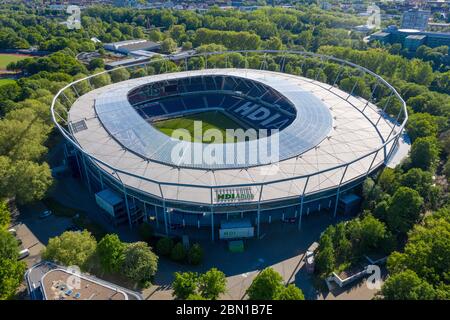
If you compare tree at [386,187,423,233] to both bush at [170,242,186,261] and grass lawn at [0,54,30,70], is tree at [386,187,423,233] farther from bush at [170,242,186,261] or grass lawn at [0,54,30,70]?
grass lawn at [0,54,30,70]

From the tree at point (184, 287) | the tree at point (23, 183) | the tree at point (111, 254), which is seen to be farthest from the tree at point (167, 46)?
the tree at point (184, 287)

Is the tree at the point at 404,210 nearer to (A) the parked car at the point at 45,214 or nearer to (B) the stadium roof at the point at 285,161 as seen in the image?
(B) the stadium roof at the point at 285,161

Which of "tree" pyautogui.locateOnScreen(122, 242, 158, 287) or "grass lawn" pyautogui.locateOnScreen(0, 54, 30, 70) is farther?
"grass lawn" pyautogui.locateOnScreen(0, 54, 30, 70)

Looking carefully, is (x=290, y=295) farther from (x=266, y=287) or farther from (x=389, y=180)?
(x=389, y=180)

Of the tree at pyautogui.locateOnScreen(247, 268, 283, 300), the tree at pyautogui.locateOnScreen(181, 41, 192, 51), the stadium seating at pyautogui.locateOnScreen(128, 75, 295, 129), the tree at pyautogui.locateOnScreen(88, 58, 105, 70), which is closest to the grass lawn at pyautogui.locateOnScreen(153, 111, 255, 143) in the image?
the stadium seating at pyautogui.locateOnScreen(128, 75, 295, 129)
